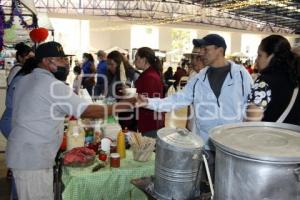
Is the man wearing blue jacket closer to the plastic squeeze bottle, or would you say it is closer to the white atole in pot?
the plastic squeeze bottle

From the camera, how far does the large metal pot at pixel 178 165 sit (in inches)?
71.4

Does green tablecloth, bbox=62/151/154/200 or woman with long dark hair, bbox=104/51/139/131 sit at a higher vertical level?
woman with long dark hair, bbox=104/51/139/131

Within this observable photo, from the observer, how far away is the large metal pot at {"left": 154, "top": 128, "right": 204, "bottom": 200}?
1813 millimetres

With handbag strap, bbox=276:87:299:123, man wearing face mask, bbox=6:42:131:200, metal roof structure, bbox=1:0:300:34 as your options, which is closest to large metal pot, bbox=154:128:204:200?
handbag strap, bbox=276:87:299:123

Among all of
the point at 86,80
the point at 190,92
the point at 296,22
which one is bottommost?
the point at 86,80

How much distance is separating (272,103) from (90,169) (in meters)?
1.39

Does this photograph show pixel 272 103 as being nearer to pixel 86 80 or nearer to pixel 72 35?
pixel 86 80

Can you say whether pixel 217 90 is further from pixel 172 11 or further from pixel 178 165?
pixel 172 11

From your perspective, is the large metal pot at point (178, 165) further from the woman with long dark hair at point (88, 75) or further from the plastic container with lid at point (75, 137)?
the woman with long dark hair at point (88, 75)

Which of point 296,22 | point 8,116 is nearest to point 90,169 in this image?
point 8,116

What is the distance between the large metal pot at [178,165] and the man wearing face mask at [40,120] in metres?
0.81

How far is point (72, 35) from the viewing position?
2531cm

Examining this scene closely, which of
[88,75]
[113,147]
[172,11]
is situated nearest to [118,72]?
[113,147]

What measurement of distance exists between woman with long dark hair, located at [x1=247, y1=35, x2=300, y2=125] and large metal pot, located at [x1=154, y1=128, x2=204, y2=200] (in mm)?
426
